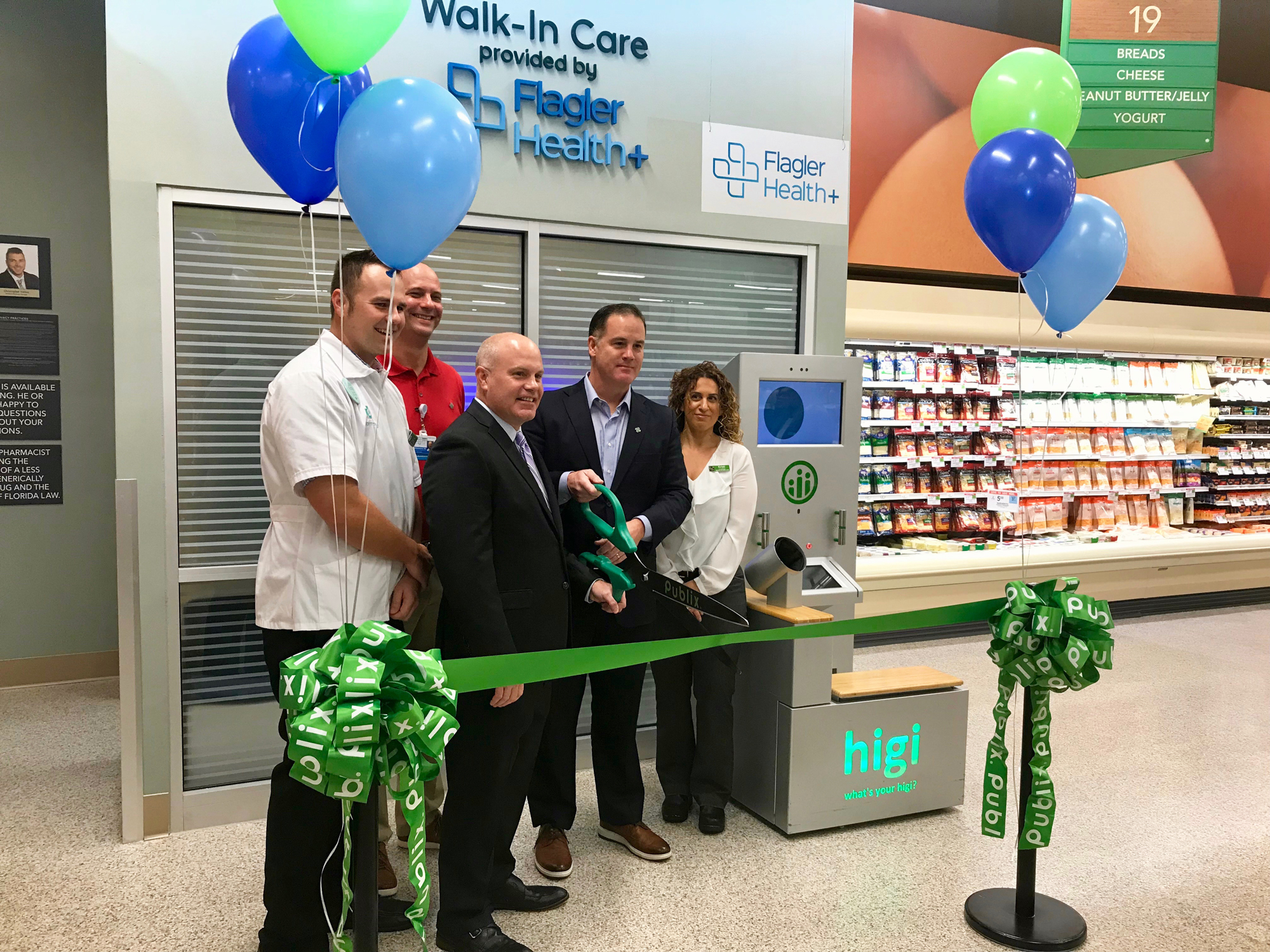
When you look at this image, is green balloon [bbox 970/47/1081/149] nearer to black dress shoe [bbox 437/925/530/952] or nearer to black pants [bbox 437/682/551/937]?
black pants [bbox 437/682/551/937]

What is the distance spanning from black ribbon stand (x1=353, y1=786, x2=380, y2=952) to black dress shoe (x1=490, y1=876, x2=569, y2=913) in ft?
3.07

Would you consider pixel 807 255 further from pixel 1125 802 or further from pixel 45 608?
pixel 45 608

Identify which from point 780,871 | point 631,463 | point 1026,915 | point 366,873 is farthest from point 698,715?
point 366,873

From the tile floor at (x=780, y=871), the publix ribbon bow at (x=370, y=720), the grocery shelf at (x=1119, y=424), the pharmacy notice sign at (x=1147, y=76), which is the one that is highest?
the pharmacy notice sign at (x=1147, y=76)

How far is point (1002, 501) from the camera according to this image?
6855 mm

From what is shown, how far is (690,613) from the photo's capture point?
3289 mm

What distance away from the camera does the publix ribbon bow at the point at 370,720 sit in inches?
66.2

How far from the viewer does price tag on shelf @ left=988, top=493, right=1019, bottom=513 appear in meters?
6.84

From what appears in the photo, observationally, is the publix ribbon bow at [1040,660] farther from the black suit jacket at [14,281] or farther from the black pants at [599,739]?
the black suit jacket at [14,281]

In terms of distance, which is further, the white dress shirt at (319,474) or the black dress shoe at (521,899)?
the black dress shoe at (521,899)

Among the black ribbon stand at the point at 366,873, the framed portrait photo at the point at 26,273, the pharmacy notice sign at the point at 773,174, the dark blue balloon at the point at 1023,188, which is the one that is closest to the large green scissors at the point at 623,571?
the black ribbon stand at the point at 366,873

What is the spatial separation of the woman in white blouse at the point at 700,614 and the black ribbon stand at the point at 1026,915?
957mm

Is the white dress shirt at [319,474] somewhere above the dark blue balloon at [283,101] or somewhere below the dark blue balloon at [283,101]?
below

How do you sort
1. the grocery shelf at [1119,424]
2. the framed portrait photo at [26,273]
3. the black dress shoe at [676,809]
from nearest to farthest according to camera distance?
1. the black dress shoe at [676,809]
2. the framed portrait photo at [26,273]
3. the grocery shelf at [1119,424]
